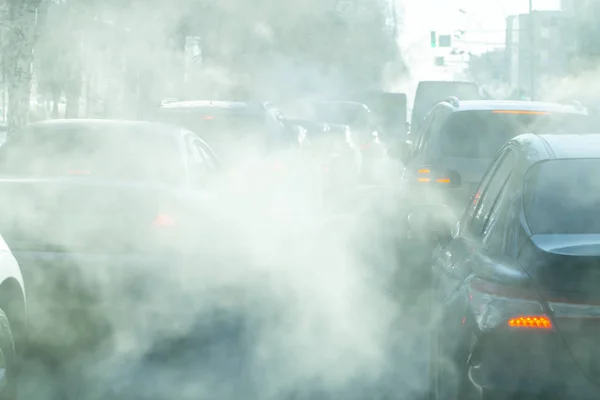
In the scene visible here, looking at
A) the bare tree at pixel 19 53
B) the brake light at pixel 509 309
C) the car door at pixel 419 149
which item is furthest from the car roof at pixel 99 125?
the bare tree at pixel 19 53

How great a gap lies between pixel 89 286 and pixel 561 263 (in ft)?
10.9

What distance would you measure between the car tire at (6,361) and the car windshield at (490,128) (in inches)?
184

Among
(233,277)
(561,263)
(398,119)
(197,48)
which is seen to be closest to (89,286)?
(233,277)

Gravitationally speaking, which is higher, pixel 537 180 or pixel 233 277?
pixel 537 180

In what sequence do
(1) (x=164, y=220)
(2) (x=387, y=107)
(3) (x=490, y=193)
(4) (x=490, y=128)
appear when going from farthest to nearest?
(2) (x=387, y=107)
(4) (x=490, y=128)
(1) (x=164, y=220)
(3) (x=490, y=193)

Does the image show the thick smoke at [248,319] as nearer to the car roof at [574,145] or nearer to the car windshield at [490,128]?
the car windshield at [490,128]

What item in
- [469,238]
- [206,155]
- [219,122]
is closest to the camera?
[469,238]

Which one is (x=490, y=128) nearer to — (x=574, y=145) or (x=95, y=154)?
(x=95, y=154)

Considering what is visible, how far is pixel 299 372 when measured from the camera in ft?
20.2

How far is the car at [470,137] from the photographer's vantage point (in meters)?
8.87

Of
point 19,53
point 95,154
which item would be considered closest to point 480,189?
point 95,154

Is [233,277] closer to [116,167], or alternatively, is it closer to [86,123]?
[116,167]

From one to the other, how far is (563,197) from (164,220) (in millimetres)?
2837

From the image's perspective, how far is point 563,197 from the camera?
4.24 metres
